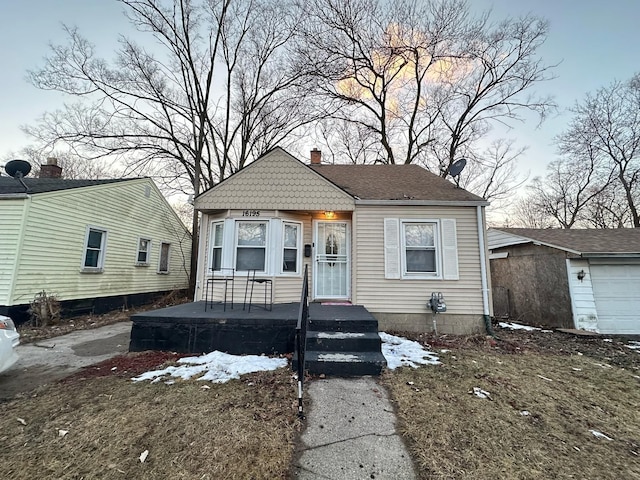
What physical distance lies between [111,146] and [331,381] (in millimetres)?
15460

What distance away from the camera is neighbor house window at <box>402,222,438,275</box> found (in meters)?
6.99

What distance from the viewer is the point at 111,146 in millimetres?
13227

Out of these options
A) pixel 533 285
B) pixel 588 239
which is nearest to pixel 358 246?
pixel 533 285

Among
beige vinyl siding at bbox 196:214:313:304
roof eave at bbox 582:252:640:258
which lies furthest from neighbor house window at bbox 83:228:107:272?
roof eave at bbox 582:252:640:258

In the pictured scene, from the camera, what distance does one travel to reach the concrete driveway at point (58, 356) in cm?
406

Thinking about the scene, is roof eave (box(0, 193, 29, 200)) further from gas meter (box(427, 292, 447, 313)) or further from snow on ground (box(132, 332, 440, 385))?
gas meter (box(427, 292, 447, 313))

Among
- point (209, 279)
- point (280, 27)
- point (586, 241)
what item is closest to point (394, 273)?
point (209, 279)

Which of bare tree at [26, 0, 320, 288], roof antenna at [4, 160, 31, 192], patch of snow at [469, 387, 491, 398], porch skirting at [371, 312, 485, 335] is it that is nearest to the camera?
patch of snow at [469, 387, 491, 398]

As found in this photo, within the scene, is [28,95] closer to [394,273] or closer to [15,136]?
[15,136]

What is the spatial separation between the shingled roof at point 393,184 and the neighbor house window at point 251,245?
2430 millimetres

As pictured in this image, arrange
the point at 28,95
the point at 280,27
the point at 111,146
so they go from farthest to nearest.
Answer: the point at 280,27 → the point at 111,146 → the point at 28,95

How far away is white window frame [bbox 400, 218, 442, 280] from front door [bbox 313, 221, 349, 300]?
58.6 inches

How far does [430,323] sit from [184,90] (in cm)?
1609

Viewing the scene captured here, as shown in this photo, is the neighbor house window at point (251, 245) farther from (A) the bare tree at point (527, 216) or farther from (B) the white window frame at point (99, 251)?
(A) the bare tree at point (527, 216)
